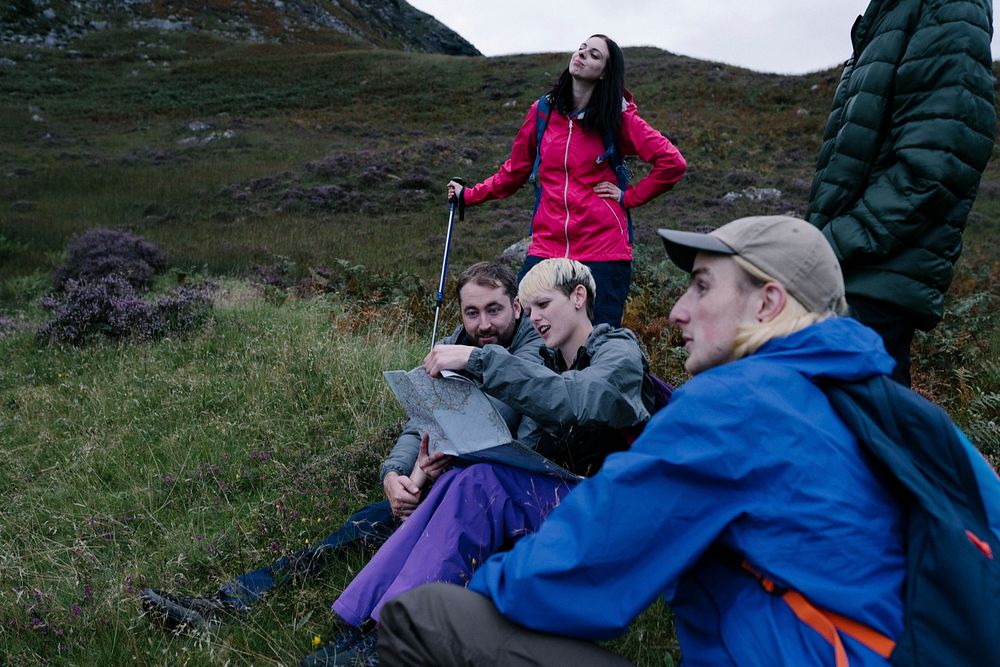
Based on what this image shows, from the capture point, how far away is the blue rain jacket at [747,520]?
140 cm

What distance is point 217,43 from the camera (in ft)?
148

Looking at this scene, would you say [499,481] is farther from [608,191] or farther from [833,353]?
[608,191]

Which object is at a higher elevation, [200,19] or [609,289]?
[200,19]

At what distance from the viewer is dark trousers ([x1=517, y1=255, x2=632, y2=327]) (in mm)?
4656

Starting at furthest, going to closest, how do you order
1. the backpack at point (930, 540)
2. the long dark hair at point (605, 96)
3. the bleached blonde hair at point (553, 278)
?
the long dark hair at point (605, 96)
the bleached blonde hair at point (553, 278)
the backpack at point (930, 540)

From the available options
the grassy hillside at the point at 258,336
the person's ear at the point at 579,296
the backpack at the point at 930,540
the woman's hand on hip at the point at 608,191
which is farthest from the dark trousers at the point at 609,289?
the backpack at the point at 930,540

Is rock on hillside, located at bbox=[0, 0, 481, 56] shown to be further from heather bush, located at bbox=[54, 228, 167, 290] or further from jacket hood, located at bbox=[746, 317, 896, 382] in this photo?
jacket hood, located at bbox=[746, 317, 896, 382]

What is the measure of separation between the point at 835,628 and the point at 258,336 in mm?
6021

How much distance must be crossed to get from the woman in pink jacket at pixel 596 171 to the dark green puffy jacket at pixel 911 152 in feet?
5.32

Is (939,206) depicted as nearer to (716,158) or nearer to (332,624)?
(332,624)

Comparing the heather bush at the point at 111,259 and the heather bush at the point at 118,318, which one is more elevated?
the heather bush at the point at 118,318

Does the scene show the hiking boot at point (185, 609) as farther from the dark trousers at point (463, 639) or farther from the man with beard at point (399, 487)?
the dark trousers at point (463, 639)

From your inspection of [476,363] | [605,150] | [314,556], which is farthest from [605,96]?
[314,556]

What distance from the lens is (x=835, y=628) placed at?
54.8 inches
